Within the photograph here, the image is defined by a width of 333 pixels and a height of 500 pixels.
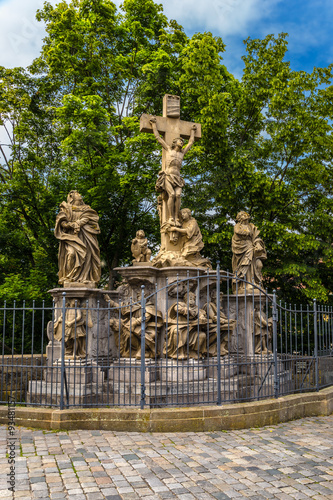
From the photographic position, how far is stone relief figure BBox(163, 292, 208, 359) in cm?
867

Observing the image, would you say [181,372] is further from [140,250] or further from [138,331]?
[140,250]

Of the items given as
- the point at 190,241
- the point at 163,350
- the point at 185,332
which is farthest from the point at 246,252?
the point at 163,350

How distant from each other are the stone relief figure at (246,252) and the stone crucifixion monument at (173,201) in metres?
1.20

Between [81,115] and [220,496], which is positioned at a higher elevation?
[81,115]

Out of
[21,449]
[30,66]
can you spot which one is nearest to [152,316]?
[21,449]

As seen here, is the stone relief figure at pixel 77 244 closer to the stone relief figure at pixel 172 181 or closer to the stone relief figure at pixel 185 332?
the stone relief figure at pixel 172 181

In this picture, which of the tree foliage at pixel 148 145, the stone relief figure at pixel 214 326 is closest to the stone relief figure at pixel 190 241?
the stone relief figure at pixel 214 326

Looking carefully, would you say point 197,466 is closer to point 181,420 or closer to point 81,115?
point 181,420

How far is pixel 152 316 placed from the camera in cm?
898

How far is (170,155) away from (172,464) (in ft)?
22.9

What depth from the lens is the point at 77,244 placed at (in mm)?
9562

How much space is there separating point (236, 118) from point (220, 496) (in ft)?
51.1

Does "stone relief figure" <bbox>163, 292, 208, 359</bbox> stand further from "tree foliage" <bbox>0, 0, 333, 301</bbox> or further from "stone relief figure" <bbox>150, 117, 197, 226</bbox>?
"tree foliage" <bbox>0, 0, 333, 301</bbox>

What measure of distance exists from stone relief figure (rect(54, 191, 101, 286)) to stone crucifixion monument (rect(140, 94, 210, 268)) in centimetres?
134
